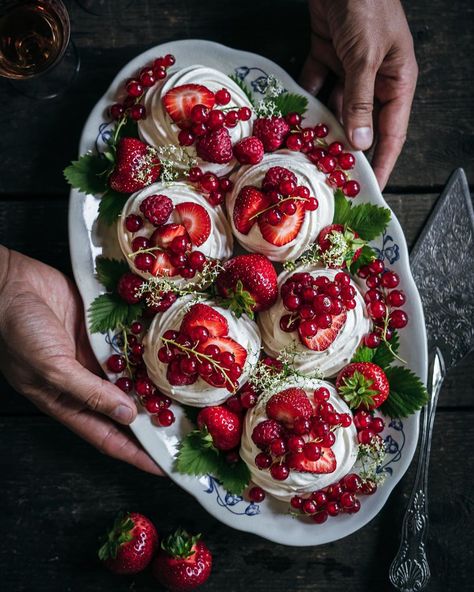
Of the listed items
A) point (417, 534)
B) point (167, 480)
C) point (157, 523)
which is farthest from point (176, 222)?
point (417, 534)

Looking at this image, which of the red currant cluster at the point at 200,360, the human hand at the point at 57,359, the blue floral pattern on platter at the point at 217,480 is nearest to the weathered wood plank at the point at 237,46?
the blue floral pattern on platter at the point at 217,480

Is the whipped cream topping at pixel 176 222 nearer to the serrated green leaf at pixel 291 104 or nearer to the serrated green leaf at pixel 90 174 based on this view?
the serrated green leaf at pixel 90 174

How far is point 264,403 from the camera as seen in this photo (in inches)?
66.3

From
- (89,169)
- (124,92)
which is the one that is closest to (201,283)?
(89,169)

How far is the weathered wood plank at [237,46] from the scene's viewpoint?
1.96m

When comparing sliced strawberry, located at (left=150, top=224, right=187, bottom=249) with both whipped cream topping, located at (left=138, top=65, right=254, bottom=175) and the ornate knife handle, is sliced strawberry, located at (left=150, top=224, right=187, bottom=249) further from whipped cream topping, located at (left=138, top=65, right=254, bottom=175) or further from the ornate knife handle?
the ornate knife handle

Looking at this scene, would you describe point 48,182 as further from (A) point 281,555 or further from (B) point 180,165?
(A) point 281,555

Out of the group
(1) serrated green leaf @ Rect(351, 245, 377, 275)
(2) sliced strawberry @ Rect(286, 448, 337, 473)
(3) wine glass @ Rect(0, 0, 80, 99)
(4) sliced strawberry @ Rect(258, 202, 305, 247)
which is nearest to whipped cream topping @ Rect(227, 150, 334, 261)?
(4) sliced strawberry @ Rect(258, 202, 305, 247)

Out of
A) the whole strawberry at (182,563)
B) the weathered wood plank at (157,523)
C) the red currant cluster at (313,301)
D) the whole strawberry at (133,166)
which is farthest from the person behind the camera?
the weathered wood plank at (157,523)

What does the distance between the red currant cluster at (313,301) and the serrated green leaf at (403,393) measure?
23cm

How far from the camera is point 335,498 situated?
171 cm

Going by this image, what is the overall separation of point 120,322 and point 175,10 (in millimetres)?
923

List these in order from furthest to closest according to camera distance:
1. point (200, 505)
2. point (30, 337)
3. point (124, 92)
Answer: point (200, 505) < point (124, 92) < point (30, 337)

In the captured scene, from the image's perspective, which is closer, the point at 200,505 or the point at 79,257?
the point at 79,257
